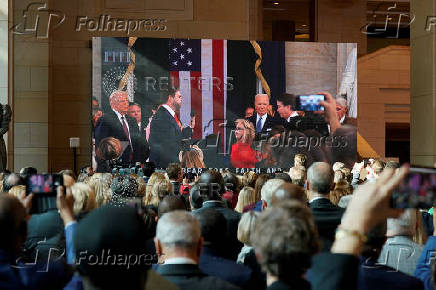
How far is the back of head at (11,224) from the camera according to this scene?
2.81 meters

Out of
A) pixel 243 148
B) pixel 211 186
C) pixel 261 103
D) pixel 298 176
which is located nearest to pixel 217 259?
pixel 211 186

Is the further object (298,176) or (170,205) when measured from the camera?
(298,176)

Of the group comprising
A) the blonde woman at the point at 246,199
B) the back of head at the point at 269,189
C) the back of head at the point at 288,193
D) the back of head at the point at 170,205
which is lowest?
the blonde woman at the point at 246,199

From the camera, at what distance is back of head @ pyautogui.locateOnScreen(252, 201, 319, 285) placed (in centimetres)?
251

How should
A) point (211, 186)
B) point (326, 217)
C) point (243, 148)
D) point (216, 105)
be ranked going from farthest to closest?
point (216, 105) → point (243, 148) → point (211, 186) → point (326, 217)

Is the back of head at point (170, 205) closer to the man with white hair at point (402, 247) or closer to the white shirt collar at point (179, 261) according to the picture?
the man with white hair at point (402, 247)

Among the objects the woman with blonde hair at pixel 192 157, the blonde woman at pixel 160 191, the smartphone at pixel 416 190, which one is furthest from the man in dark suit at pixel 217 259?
the woman with blonde hair at pixel 192 157

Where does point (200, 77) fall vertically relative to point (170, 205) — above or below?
above

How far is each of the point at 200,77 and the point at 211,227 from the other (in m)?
18.6

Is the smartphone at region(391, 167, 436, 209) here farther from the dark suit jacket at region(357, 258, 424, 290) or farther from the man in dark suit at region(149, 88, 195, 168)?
the man in dark suit at region(149, 88, 195, 168)

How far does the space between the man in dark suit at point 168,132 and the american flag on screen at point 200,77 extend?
9.0 inches

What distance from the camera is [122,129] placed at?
22297 mm

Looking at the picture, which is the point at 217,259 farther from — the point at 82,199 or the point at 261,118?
the point at 261,118

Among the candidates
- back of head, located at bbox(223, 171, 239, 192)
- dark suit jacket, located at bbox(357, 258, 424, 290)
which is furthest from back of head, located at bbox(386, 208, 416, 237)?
back of head, located at bbox(223, 171, 239, 192)
